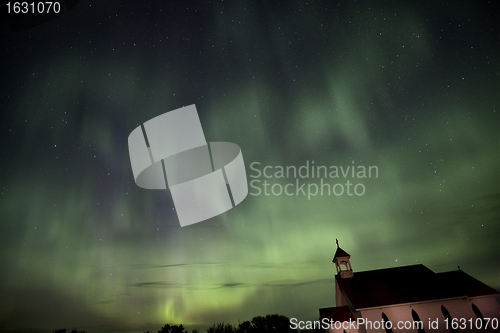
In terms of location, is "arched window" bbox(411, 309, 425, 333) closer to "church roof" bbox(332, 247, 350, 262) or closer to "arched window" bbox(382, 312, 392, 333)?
"arched window" bbox(382, 312, 392, 333)

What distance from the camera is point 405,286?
2848 cm

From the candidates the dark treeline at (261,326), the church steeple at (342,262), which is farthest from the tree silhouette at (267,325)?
the church steeple at (342,262)

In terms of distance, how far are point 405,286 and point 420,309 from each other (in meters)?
2.83

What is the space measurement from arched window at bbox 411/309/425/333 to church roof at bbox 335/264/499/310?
1.34m

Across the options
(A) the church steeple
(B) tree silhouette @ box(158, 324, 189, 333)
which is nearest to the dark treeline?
(B) tree silhouette @ box(158, 324, 189, 333)

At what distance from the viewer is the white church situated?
25188 mm

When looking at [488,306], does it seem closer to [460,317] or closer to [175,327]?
[460,317]

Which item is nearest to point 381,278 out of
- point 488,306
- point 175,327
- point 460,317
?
point 460,317

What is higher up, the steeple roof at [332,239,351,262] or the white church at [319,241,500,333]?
the steeple roof at [332,239,351,262]

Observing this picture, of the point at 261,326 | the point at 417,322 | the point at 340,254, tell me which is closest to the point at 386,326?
the point at 417,322

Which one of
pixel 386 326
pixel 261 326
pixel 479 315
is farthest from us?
pixel 261 326

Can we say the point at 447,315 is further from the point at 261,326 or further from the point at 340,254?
the point at 261,326

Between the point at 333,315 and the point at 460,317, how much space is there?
12396 millimetres

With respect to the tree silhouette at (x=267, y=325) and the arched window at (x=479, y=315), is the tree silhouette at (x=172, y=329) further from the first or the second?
the arched window at (x=479, y=315)
